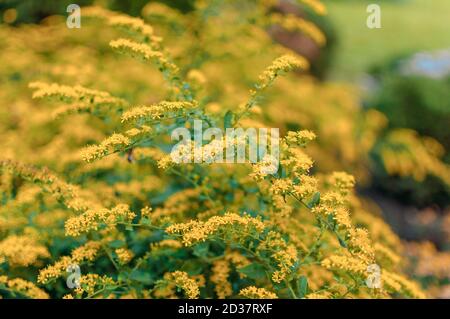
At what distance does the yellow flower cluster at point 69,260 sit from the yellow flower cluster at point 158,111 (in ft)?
1.90

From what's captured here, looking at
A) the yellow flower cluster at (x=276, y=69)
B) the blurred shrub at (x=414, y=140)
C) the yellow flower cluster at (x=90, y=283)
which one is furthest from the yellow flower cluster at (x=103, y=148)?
the blurred shrub at (x=414, y=140)

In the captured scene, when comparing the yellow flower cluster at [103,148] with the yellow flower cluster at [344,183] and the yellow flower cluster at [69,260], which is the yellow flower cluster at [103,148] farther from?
the yellow flower cluster at [344,183]

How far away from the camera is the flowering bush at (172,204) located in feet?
6.52

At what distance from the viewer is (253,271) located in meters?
2.13

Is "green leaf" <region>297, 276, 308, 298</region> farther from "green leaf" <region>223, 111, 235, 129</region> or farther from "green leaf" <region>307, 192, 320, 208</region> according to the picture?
"green leaf" <region>223, 111, 235, 129</region>

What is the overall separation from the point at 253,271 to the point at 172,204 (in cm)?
57

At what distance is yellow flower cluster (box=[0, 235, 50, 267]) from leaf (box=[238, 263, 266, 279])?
819mm

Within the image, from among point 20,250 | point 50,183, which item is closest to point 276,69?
point 50,183

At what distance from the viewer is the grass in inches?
413

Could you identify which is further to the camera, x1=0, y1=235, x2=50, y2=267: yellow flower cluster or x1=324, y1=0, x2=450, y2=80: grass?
x1=324, y1=0, x2=450, y2=80: grass

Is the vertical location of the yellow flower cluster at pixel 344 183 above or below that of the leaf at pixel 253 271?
above

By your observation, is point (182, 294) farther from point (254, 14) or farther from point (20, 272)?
point (254, 14)

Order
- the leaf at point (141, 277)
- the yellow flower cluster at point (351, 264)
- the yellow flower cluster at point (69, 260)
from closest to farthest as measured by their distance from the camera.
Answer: the yellow flower cluster at point (351, 264)
the yellow flower cluster at point (69, 260)
the leaf at point (141, 277)

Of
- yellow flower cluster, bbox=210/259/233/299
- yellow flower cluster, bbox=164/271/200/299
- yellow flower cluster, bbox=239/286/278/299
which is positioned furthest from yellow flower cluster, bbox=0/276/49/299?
yellow flower cluster, bbox=239/286/278/299
